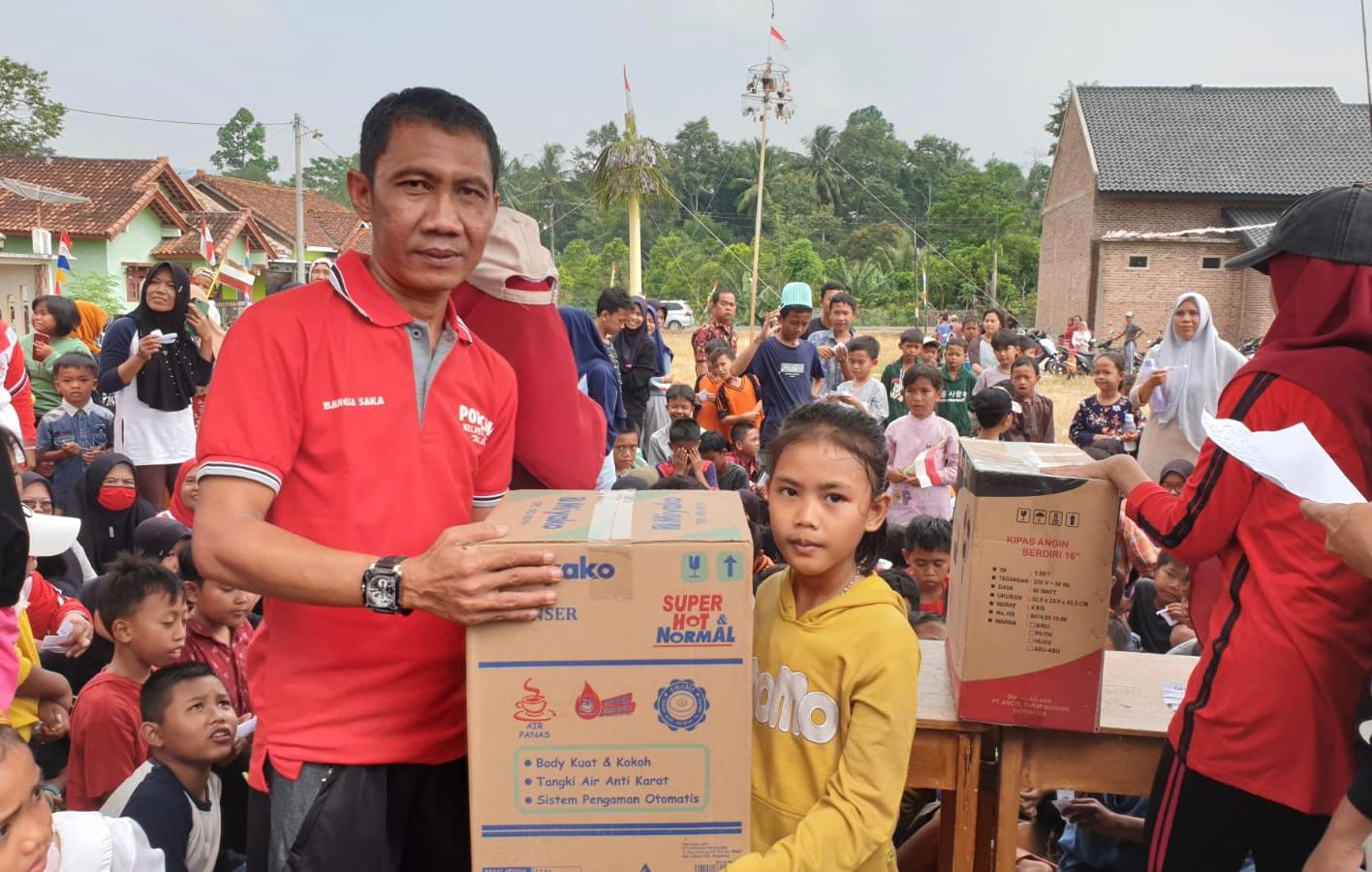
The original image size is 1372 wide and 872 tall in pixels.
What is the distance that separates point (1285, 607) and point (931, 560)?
7.84 feet

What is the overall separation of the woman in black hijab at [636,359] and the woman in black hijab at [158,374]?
3301mm

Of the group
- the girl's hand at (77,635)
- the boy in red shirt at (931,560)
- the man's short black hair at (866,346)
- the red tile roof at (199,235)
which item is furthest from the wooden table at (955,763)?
the red tile roof at (199,235)

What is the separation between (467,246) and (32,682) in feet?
7.79

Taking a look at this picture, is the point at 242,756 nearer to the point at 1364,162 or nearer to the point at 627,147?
the point at 627,147

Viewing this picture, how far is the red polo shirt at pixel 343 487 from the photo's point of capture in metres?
1.54

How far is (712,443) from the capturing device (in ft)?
21.0

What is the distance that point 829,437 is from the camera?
76.7 inches

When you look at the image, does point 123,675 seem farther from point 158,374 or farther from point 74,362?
point 74,362

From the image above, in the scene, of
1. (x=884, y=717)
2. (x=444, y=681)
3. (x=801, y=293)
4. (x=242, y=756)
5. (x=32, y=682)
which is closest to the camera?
(x=444, y=681)

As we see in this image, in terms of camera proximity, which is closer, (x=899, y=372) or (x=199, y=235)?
(x=899, y=372)

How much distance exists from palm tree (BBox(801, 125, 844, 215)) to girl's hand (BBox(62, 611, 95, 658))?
53.3m

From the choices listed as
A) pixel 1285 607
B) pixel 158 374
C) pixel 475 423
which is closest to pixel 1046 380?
pixel 158 374

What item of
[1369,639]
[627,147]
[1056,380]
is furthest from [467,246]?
[1056,380]

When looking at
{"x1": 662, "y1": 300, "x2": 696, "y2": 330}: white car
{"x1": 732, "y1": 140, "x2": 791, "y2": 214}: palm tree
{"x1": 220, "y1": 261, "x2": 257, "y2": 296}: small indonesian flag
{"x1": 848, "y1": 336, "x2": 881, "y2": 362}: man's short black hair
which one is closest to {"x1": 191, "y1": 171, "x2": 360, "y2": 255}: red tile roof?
{"x1": 662, "y1": 300, "x2": 696, "y2": 330}: white car
